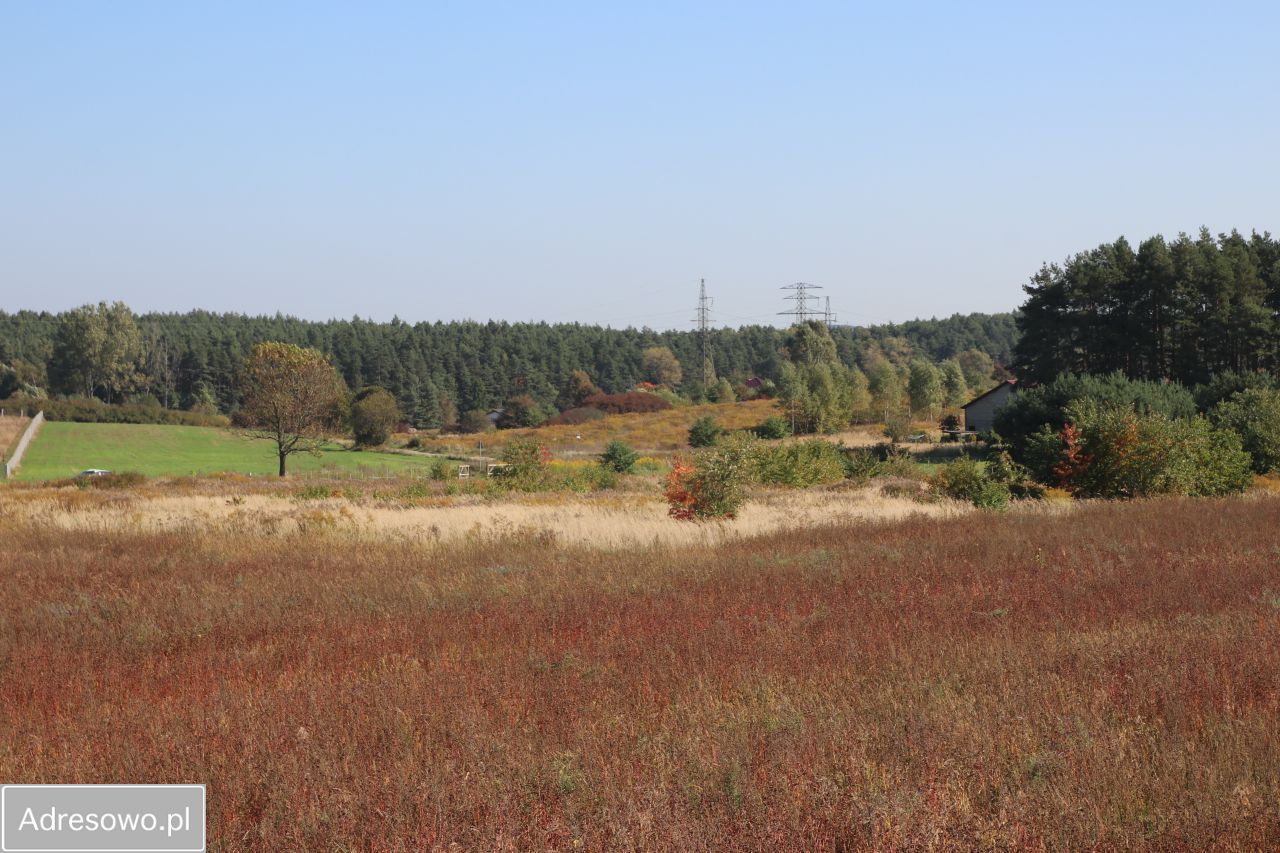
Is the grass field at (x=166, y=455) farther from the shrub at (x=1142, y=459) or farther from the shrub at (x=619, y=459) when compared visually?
the shrub at (x=1142, y=459)

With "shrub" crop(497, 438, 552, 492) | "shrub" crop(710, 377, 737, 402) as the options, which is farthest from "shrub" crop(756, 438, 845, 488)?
"shrub" crop(710, 377, 737, 402)

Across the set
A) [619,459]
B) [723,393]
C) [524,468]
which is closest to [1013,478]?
[524,468]

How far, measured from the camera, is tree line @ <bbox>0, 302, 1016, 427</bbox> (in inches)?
5089

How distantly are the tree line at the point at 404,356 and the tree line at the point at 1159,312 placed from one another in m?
30.0

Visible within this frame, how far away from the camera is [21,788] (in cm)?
515

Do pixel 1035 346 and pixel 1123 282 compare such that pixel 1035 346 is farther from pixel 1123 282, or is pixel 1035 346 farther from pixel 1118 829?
pixel 1118 829

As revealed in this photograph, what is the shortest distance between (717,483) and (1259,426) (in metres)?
24.3

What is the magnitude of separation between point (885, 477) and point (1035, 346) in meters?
30.6

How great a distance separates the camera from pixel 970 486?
28.6 meters

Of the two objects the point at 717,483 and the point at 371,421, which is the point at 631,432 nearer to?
the point at 371,421

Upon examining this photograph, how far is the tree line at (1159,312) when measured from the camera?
183 ft

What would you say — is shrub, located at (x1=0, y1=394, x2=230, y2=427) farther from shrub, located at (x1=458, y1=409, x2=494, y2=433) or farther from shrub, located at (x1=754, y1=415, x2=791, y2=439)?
shrub, located at (x1=754, y1=415, x2=791, y2=439)

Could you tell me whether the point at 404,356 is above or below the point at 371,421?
above

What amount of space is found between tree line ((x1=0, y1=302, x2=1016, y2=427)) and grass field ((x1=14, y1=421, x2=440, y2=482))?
34556 mm
